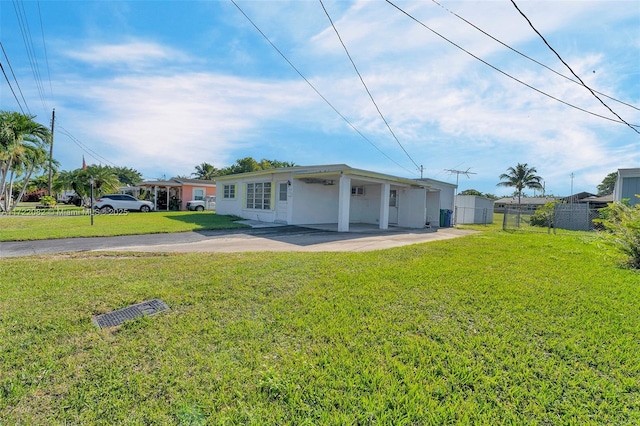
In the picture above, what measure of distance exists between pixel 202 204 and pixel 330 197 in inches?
572

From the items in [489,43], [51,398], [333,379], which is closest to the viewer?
[51,398]

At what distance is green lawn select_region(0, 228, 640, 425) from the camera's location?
7.02 feet

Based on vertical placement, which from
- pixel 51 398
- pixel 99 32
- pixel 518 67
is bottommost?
pixel 51 398

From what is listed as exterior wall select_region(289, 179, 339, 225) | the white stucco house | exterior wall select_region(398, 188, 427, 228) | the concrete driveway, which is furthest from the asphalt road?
exterior wall select_region(398, 188, 427, 228)

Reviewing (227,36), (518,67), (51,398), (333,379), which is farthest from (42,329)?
(518,67)

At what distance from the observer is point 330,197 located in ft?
53.0

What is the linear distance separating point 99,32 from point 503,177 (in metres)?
44.3

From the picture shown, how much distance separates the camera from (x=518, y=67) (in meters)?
9.46

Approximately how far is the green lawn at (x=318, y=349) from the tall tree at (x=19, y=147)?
61.5ft

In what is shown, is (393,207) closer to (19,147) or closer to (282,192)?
(282,192)

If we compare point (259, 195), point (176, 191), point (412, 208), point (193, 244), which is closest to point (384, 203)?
point (412, 208)

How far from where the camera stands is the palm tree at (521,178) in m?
39.1

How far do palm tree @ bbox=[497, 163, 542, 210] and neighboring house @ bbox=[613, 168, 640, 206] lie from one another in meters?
25.9

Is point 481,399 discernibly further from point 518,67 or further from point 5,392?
point 518,67
